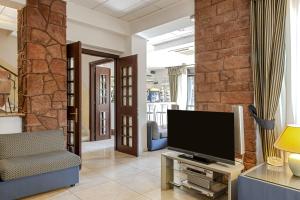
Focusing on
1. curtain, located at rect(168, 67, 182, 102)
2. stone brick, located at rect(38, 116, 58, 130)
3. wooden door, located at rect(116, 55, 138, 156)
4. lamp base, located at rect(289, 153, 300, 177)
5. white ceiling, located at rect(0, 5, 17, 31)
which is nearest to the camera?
lamp base, located at rect(289, 153, 300, 177)

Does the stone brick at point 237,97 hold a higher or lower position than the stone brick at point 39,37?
lower

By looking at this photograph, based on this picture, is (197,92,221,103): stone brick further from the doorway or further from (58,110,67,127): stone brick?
(58,110,67,127): stone brick

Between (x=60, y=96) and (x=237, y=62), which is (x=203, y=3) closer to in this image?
(x=237, y=62)

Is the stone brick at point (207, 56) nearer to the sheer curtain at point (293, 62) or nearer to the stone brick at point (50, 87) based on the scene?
the sheer curtain at point (293, 62)

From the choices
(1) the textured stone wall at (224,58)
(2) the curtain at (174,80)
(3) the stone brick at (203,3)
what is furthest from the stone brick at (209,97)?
(2) the curtain at (174,80)

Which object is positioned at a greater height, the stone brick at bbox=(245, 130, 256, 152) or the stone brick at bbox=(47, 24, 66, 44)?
the stone brick at bbox=(47, 24, 66, 44)

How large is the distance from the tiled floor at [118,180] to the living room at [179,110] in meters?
0.02

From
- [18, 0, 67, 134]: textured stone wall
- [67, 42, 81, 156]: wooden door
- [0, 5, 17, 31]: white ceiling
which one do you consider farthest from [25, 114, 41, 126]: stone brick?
[0, 5, 17, 31]: white ceiling

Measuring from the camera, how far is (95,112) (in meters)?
6.36

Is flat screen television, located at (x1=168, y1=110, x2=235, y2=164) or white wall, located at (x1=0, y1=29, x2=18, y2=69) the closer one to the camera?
flat screen television, located at (x1=168, y1=110, x2=235, y2=164)

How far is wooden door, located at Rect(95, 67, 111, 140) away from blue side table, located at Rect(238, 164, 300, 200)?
489 cm

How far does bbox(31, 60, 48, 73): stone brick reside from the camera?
11.1 feet

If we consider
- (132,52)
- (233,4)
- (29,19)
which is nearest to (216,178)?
(233,4)

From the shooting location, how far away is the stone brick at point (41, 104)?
3359 mm
